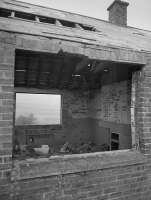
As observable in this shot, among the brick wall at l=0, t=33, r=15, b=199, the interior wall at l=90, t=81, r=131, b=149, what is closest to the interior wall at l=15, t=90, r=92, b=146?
the interior wall at l=90, t=81, r=131, b=149

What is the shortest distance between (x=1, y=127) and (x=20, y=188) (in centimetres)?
113

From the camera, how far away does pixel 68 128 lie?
30.0 ft

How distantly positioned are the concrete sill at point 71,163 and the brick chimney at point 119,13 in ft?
22.9

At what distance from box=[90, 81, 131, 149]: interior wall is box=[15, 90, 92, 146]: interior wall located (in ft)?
1.56

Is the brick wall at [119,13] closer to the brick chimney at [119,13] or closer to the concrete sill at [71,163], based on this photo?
the brick chimney at [119,13]

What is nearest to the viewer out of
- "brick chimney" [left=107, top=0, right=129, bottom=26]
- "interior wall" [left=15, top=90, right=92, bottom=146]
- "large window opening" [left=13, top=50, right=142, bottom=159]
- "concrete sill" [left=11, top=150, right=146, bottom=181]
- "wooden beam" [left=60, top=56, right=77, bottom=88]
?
"concrete sill" [left=11, top=150, right=146, bottom=181]

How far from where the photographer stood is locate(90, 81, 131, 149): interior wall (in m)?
6.60

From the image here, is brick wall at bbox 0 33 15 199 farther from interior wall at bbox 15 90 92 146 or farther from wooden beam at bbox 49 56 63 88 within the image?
interior wall at bbox 15 90 92 146

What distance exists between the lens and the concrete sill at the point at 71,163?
325cm

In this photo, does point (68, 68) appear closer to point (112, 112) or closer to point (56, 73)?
point (56, 73)

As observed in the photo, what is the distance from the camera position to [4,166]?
10.1 ft

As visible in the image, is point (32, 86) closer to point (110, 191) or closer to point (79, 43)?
point (79, 43)

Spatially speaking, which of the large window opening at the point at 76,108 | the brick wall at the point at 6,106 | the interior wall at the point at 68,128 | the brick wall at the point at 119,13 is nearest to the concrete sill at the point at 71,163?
the brick wall at the point at 6,106

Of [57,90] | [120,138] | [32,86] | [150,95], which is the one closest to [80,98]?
[57,90]
